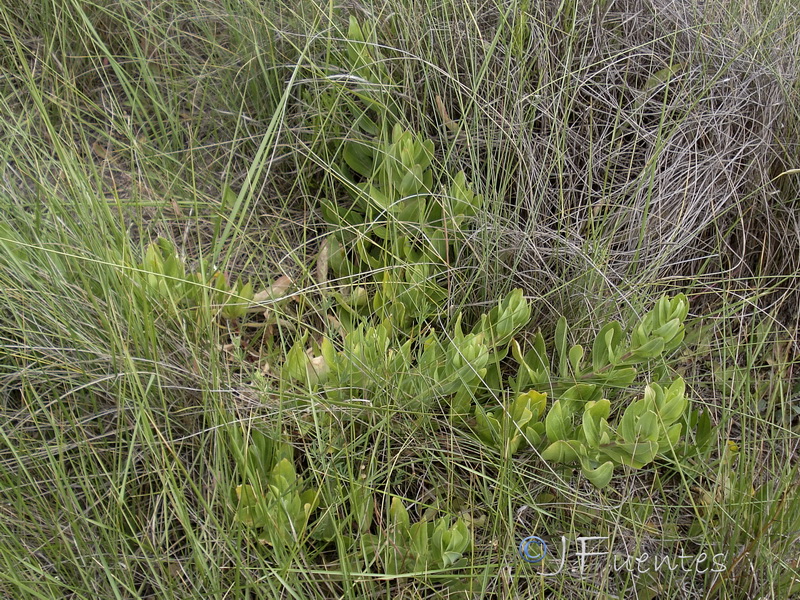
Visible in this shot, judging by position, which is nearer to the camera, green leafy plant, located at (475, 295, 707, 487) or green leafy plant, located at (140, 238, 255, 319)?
green leafy plant, located at (475, 295, 707, 487)

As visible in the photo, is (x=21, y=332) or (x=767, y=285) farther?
(x=767, y=285)

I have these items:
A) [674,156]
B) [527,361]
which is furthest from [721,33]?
[527,361]

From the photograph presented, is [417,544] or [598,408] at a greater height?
[598,408]

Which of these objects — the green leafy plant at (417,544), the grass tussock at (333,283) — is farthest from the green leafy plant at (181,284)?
the green leafy plant at (417,544)

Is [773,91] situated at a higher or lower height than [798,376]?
higher

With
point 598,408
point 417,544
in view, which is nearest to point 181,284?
point 417,544

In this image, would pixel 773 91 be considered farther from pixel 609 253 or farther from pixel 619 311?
pixel 619 311

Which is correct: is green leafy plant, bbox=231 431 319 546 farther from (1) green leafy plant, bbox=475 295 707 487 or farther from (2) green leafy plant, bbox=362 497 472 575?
(1) green leafy plant, bbox=475 295 707 487

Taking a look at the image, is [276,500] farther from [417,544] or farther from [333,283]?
[333,283]

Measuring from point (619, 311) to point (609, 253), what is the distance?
0.18 metres

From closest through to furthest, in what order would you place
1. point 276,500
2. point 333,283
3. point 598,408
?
point 276,500
point 598,408
point 333,283

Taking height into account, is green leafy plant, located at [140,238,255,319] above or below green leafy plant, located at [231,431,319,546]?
above

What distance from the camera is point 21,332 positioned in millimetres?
1495

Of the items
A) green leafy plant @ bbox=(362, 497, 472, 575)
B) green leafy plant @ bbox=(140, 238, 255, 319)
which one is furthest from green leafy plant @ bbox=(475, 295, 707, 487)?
green leafy plant @ bbox=(140, 238, 255, 319)
